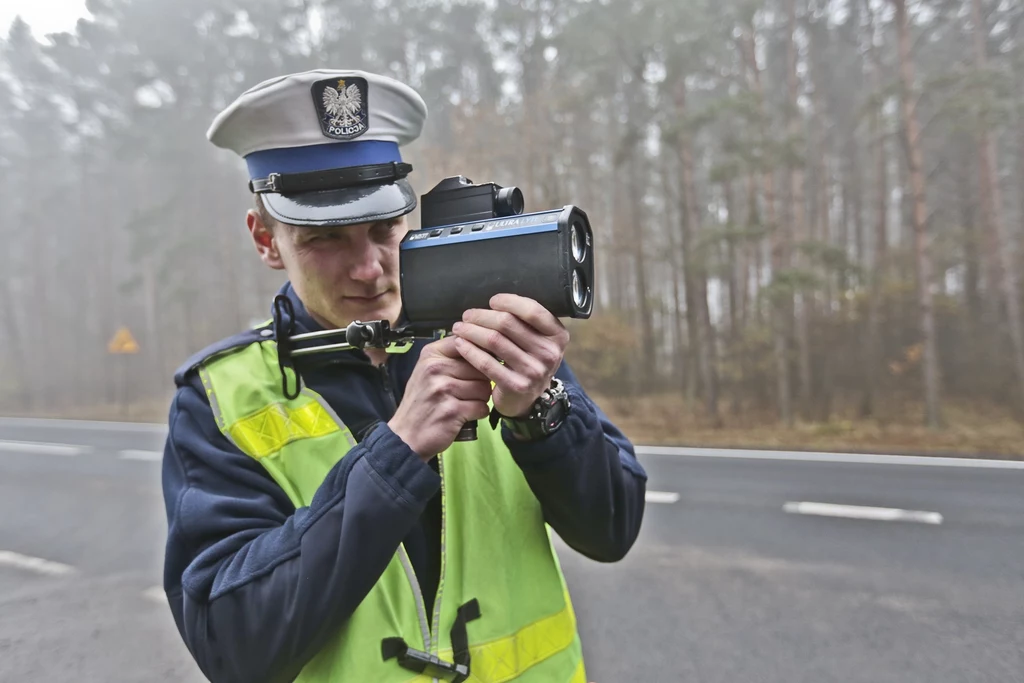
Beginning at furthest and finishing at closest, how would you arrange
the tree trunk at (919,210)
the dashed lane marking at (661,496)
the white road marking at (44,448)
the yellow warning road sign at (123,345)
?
the yellow warning road sign at (123,345) → the white road marking at (44,448) → the tree trunk at (919,210) → the dashed lane marking at (661,496)

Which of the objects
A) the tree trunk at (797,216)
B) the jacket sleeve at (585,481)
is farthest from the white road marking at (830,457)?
the jacket sleeve at (585,481)

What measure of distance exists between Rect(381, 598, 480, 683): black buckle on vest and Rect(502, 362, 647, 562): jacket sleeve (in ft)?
0.79

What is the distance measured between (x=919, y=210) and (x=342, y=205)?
40.6 ft

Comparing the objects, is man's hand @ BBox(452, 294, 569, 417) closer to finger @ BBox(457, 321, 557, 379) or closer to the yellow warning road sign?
finger @ BBox(457, 321, 557, 379)

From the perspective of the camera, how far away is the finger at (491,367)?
0.99 m

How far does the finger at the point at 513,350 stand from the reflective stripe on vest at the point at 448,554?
0.36m

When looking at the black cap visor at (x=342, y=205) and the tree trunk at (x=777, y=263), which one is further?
the tree trunk at (x=777, y=263)

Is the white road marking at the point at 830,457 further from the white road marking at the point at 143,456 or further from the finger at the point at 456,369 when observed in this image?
the white road marking at the point at 143,456

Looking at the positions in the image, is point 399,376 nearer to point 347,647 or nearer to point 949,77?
point 347,647

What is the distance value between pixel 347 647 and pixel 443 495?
30 cm

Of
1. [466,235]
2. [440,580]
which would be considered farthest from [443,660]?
[466,235]

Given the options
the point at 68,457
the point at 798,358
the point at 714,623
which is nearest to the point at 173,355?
the point at 68,457

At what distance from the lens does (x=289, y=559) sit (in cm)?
104

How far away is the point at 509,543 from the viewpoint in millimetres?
1312
